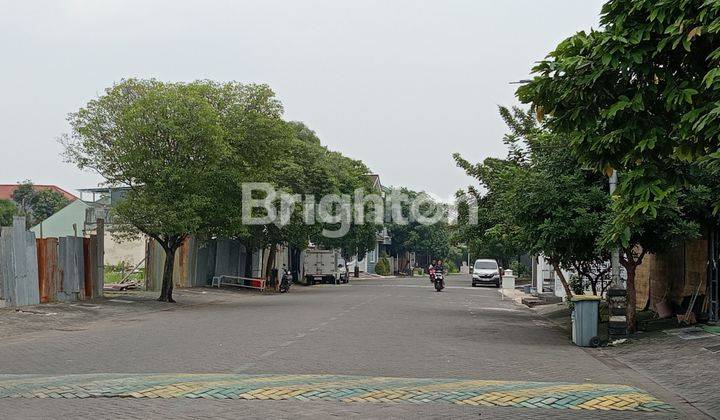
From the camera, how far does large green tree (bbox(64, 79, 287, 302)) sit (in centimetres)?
2528

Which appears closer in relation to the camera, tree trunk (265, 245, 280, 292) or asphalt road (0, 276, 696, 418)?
asphalt road (0, 276, 696, 418)

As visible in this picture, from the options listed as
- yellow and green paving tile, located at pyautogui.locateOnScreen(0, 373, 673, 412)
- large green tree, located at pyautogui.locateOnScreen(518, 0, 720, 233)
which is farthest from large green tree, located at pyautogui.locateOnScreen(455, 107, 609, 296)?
large green tree, located at pyautogui.locateOnScreen(518, 0, 720, 233)

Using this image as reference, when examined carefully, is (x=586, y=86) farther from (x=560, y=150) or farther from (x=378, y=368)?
(x=560, y=150)

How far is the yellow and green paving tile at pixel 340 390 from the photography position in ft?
30.0

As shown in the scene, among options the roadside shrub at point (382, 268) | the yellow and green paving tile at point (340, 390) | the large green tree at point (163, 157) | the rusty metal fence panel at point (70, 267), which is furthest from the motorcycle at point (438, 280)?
the roadside shrub at point (382, 268)

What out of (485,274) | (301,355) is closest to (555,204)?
(301,355)

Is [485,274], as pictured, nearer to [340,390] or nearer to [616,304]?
[616,304]

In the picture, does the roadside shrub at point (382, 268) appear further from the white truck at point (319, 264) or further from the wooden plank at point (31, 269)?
the wooden plank at point (31, 269)

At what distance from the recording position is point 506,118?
2961 cm

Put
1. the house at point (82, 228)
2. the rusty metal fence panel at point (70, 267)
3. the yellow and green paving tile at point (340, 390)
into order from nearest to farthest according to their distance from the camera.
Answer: the yellow and green paving tile at point (340, 390)
the rusty metal fence panel at point (70, 267)
the house at point (82, 228)

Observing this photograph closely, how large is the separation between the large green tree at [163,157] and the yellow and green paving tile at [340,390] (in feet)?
49.7

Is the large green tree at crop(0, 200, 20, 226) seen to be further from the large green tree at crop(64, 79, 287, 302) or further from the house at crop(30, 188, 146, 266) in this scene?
the large green tree at crop(64, 79, 287, 302)

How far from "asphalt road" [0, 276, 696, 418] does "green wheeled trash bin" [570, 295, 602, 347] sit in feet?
1.51

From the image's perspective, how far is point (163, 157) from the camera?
25969mm
